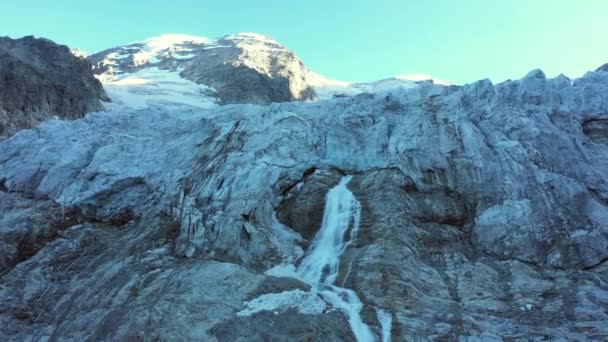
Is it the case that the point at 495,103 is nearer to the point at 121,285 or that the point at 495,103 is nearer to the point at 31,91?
the point at 121,285

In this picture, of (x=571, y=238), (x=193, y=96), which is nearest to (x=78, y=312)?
(x=571, y=238)

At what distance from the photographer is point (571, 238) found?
19875mm

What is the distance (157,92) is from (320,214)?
63.6 m

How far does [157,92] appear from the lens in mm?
80688

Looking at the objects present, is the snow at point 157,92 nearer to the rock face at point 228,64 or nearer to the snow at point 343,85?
the rock face at point 228,64

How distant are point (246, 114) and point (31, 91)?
31.8 metres

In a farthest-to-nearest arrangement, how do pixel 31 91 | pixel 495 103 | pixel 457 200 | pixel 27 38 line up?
pixel 27 38 → pixel 31 91 → pixel 495 103 → pixel 457 200

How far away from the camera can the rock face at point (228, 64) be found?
8731cm

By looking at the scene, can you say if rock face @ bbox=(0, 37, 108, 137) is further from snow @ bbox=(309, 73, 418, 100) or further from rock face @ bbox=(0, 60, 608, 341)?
snow @ bbox=(309, 73, 418, 100)

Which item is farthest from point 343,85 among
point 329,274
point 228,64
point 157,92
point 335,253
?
point 329,274

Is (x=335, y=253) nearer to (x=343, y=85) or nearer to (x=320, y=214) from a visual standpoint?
(x=320, y=214)

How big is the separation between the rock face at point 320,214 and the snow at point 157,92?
1498 inches

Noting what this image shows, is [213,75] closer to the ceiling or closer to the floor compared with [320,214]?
closer to the ceiling

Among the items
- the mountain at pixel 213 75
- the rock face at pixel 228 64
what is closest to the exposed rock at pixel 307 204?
the mountain at pixel 213 75
